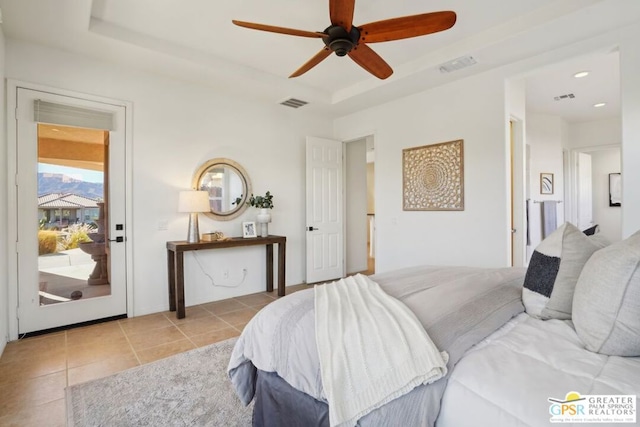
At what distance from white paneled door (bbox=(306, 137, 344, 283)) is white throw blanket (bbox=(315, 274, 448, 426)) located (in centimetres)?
368

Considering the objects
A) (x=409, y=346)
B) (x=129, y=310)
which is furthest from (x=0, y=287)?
(x=409, y=346)

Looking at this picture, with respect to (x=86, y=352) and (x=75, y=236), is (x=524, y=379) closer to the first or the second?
(x=86, y=352)

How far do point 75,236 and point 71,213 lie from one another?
0.78 ft

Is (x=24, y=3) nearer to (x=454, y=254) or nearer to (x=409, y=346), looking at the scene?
(x=409, y=346)

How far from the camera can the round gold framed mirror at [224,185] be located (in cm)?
416

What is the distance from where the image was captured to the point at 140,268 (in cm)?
372

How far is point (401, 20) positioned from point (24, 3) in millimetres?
2801

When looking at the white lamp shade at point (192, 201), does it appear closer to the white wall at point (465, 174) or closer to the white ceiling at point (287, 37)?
the white ceiling at point (287, 37)

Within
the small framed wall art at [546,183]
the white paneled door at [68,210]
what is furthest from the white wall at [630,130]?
the white paneled door at [68,210]

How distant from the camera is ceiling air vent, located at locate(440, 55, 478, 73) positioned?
10.9ft

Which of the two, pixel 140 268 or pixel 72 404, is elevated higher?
pixel 140 268

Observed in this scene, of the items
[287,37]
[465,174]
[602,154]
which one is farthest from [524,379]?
[602,154]

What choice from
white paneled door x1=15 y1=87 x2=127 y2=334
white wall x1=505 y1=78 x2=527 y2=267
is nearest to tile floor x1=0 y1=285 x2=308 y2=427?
white paneled door x1=15 y1=87 x2=127 y2=334

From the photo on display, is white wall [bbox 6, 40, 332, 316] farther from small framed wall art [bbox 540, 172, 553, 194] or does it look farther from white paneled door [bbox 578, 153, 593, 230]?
white paneled door [bbox 578, 153, 593, 230]
